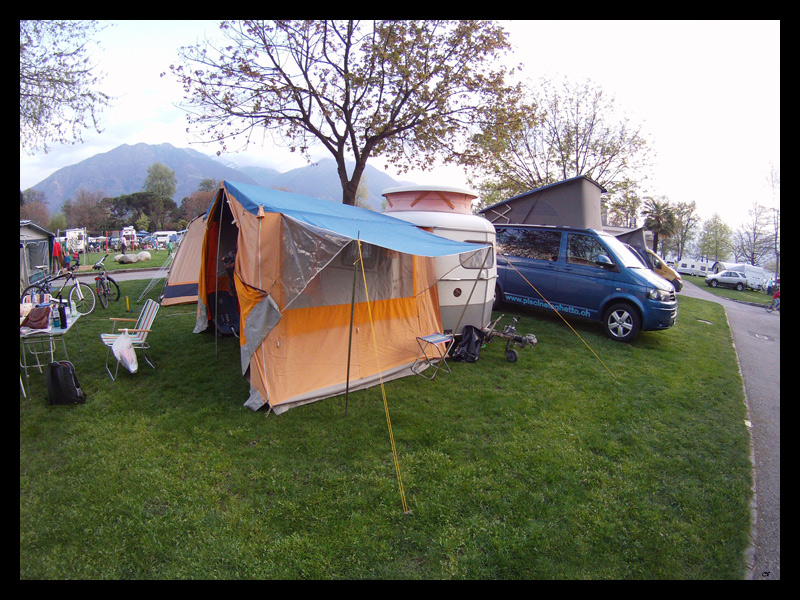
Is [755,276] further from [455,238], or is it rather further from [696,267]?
[455,238]

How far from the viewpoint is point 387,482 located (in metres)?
3.39

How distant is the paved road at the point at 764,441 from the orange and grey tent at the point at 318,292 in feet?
11.6

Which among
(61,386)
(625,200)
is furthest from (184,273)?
(625,200)

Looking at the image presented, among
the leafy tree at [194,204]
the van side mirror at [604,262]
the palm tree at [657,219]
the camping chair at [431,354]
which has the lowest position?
the camping chair at [431,354]

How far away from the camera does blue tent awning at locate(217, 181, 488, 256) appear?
14.4 ft

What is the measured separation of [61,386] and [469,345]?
549cm

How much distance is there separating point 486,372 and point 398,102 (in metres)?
9.15

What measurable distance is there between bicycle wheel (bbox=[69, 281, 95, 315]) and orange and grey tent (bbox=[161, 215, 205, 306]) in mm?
1502

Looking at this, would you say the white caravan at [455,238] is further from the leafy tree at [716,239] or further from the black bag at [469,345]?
the leafy tree at [716,239]

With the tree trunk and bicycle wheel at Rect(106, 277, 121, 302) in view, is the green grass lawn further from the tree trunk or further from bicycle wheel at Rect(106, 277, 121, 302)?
the tree trunk

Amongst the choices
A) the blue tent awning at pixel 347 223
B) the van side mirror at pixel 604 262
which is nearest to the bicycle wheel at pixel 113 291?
the blue tent awning at pixel 347 223

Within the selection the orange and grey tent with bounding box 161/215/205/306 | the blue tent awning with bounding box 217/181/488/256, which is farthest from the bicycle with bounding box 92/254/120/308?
the blue tent awning with bounding box 217/181/488/256

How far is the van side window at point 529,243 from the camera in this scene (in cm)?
889
